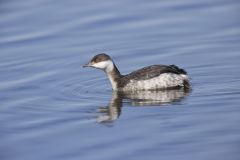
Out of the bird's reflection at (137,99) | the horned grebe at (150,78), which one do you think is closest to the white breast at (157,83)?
the horned grebe at (150,78)

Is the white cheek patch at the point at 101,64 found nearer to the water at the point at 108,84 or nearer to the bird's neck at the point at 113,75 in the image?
the bird's neck at the point at 113,75

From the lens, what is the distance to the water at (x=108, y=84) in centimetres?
1307

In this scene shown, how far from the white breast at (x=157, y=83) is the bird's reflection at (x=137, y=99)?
0.49 ft

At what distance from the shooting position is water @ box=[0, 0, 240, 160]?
13070 mm

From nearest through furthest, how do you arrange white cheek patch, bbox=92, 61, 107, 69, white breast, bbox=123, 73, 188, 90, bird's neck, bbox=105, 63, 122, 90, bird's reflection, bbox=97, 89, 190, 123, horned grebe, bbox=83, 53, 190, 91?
bird's reflection, bbox=97, 89, 190, 123 → horned grebe, bbox=83, 53, 190, 91 → white breast, bbox=123, 73, 188, 90 → bird's neck, bbox=105, 63, 122, 90 → white cheek patch, bbox=92, 61, 107, 69

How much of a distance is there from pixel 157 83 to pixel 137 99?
2.94 ft

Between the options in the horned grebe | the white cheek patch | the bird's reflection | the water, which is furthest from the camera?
the white cheek patch

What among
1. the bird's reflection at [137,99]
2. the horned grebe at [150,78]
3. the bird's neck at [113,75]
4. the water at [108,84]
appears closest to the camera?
the water at [108,84]

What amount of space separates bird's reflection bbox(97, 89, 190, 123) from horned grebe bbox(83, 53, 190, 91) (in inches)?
6.1

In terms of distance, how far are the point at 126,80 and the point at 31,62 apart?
2552 millimetres

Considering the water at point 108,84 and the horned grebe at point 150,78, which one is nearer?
the water at point 108,84

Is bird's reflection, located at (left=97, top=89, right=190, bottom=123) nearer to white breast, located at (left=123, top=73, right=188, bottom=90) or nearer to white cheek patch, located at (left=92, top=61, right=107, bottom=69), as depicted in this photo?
white breast, located at (left=123, top=73, right=188, bottom=90)

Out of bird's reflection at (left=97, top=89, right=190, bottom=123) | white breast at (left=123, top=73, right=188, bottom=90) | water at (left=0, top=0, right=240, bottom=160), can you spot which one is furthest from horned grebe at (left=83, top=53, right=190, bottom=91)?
water at (left=0, top=0, right=240, bottom=160)

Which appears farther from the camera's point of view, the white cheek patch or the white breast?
the white cheek patch
